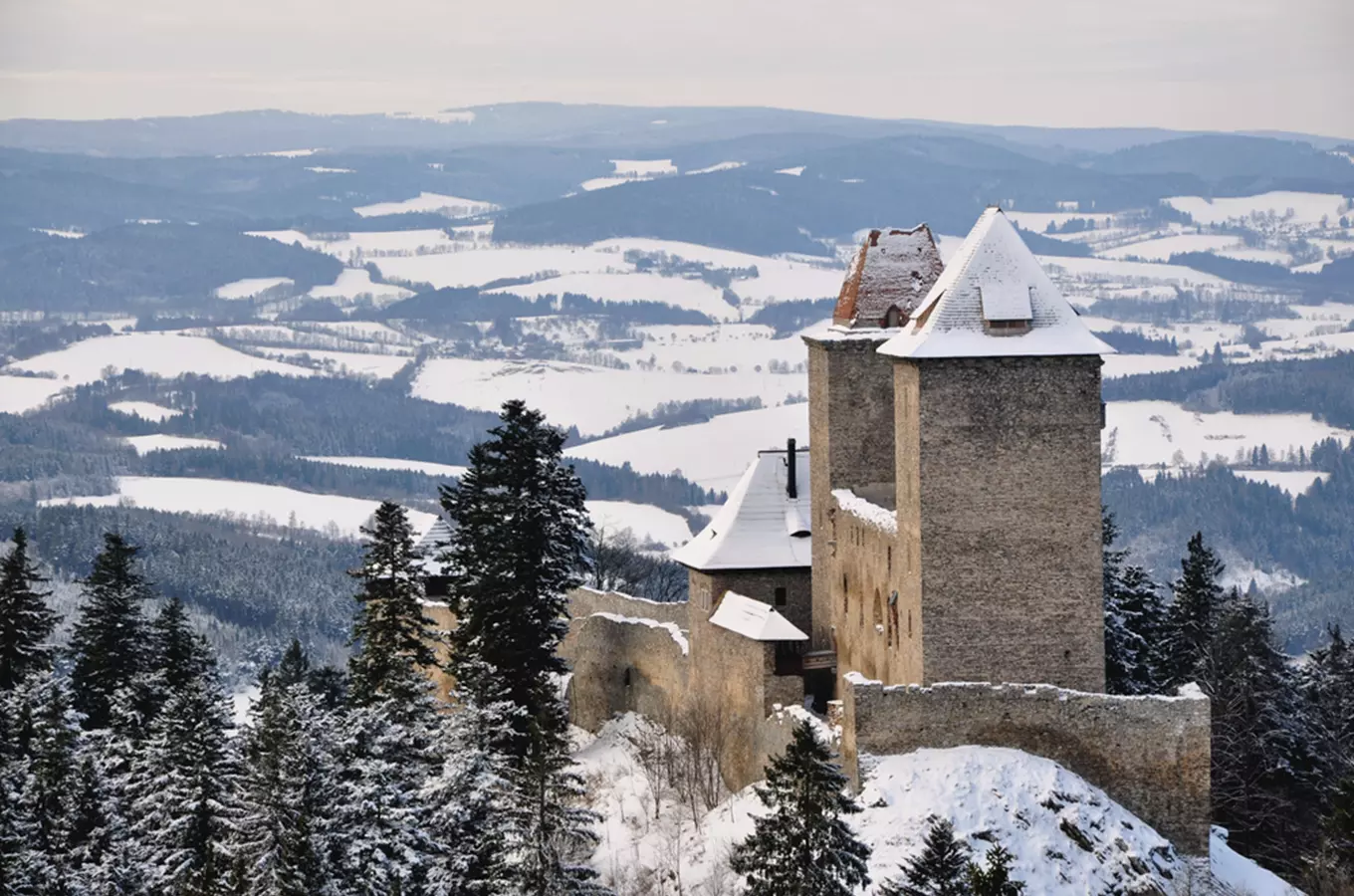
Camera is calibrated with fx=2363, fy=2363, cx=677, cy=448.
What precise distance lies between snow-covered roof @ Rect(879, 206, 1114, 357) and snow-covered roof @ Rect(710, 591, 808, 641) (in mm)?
7317

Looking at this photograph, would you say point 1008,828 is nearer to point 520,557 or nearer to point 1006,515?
point 1006,515

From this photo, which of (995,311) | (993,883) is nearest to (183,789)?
(995,311)

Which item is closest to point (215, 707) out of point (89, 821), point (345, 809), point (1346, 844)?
point (89, 821)

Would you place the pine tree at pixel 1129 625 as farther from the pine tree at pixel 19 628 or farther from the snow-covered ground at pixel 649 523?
the snow-covered ground at pixel 649 523

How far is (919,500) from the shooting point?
162 ft

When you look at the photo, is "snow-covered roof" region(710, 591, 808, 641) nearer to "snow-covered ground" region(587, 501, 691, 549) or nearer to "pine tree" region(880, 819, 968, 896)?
"pine tree" region(880, 819, 968, 896)

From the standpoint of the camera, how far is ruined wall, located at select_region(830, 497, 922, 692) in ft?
166

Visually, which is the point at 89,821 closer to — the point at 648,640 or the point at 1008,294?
the point at 648,640

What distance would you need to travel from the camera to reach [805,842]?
39594 millimetres

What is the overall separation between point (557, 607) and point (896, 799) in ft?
38.0

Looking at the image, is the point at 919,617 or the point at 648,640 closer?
the point at 919,617

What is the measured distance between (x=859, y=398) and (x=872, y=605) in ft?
20.3

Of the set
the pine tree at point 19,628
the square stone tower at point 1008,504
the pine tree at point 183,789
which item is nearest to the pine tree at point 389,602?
the pine tree at point 183,789

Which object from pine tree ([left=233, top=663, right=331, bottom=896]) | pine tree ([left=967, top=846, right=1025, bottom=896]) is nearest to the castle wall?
pine tree ([left=967, top=846, right=1025, bottom=896])
